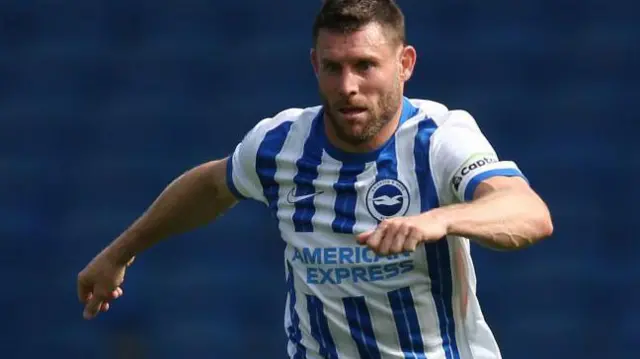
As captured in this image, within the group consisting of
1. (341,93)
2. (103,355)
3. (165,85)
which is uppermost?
(341,93)

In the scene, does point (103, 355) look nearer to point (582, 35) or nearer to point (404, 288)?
point (582, 35)

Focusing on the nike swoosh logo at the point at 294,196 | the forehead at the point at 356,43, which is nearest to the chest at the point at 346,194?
the nike swoosh logo at the point at 294,196

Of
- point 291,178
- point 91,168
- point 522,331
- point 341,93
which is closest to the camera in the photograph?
point 341,93

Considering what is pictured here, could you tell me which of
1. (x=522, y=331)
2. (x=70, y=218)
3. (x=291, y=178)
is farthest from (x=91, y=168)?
(x=291, y=178)

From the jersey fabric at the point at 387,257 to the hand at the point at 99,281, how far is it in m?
0.70

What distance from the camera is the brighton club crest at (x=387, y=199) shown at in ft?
14.5

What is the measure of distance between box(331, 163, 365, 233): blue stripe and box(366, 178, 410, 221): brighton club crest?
2.5 inches

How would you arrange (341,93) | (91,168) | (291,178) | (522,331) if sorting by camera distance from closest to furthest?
(341,93)
(291,178)
(522,331)
(91,168)

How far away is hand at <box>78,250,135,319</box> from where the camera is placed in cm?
502

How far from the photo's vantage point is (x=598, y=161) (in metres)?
9.15

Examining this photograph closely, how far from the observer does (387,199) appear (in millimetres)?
4445

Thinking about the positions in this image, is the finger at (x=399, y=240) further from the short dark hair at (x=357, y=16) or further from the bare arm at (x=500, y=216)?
the short dark hair at (x=357, y=16)

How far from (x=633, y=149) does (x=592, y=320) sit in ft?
3.58

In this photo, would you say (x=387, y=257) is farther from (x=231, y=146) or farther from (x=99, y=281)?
(x=231, y=146)
